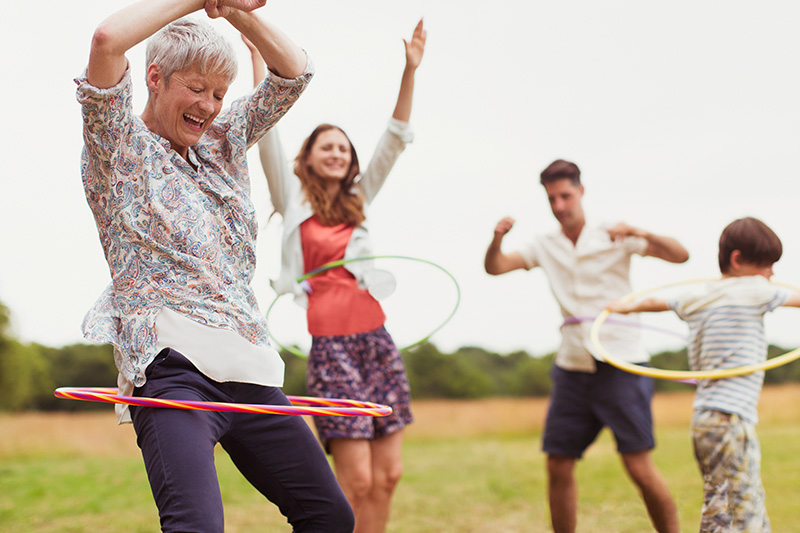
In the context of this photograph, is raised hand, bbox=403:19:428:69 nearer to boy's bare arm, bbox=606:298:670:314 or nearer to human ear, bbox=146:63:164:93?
boy's bare arm, bbox=606:298:670:314

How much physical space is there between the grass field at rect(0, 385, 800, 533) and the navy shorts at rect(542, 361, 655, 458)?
0.81 meters

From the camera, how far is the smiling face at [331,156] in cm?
416

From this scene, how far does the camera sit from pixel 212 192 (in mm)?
2523

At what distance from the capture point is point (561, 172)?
476 cm

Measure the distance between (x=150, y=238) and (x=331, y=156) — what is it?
191 centimetres

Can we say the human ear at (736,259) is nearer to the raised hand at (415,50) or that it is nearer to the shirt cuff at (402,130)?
the shirt cuff at (402,130)

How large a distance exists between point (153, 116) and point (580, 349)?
2954mm

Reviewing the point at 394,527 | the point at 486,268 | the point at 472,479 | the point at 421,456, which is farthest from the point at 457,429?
the point at 486,268

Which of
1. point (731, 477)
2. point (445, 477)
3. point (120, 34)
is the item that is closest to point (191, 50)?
point (120, 34)

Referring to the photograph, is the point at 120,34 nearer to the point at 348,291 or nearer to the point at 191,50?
the point at 191,50

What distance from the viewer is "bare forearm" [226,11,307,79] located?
2.54 m

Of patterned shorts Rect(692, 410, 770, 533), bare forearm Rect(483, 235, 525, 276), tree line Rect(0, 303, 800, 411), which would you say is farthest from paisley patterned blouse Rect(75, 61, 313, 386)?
tree line Rect(0, 303, 800, 411)

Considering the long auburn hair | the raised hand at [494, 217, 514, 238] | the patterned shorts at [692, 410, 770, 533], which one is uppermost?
the long auburn hair

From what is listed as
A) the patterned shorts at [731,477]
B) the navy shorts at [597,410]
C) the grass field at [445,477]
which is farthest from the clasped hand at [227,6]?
the grass field at [445,477]
